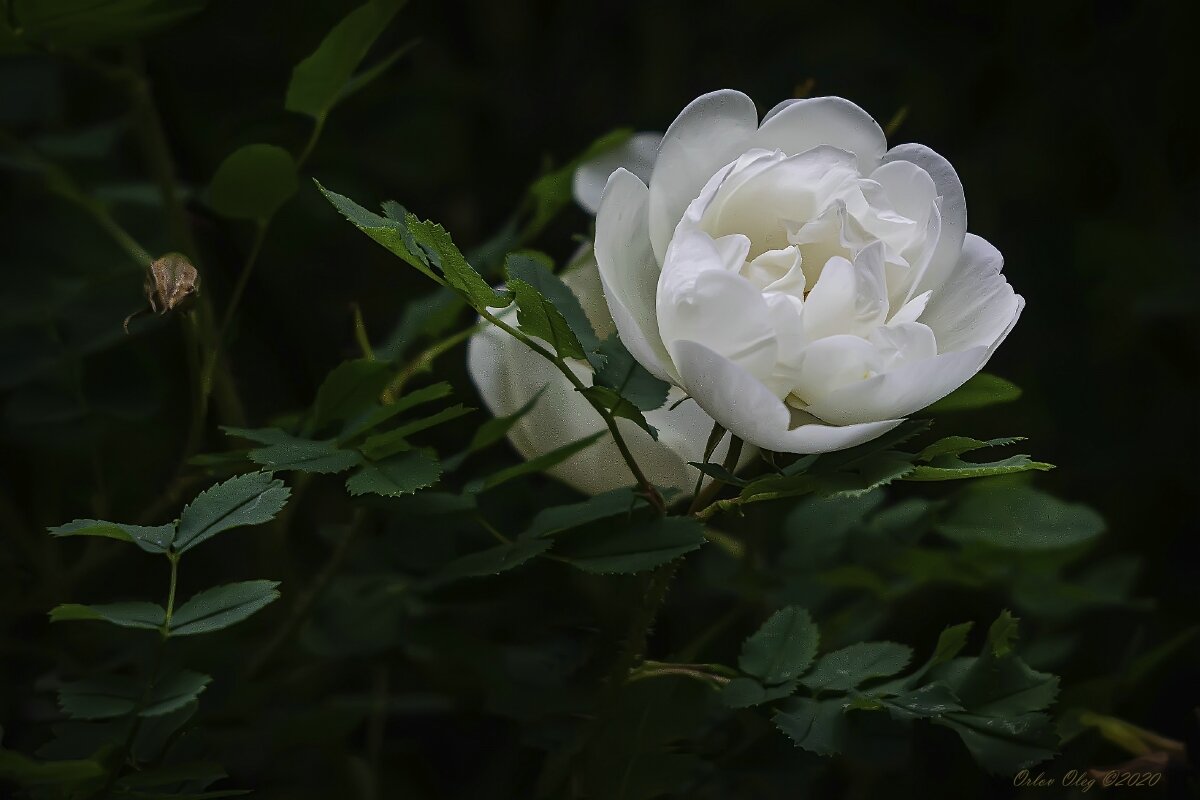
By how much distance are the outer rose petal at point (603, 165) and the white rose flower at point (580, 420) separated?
0.02 meters

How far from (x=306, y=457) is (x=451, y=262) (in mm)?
80

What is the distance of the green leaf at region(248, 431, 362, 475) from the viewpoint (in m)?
0.28

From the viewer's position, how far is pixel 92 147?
0.46 m

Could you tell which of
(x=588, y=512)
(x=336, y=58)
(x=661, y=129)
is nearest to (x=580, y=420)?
(x=588, y=512)

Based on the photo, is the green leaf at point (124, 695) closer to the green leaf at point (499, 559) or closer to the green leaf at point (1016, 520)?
the green leaf at point (499, 559)

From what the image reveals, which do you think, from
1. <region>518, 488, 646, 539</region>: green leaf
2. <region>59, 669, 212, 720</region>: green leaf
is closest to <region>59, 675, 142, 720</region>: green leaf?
<region>59, 669, 212, 720</region>: green leaf

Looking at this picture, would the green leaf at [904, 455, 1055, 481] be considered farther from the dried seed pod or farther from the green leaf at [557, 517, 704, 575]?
the dried seed pod

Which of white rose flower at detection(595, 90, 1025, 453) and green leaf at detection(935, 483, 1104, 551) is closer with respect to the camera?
white rose flower at detection(595, 90, 1025, 453)

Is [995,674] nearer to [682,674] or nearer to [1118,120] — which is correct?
[682,674]

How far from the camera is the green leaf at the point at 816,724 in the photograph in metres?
0.27

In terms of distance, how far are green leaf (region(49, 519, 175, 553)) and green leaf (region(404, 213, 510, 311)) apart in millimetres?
93

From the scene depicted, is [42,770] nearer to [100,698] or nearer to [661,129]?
[100,698]

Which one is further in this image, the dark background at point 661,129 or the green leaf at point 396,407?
the dark background at point 661,129

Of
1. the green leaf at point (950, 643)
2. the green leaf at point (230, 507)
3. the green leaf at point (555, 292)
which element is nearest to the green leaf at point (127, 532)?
the green leaf at point (230, 507)
